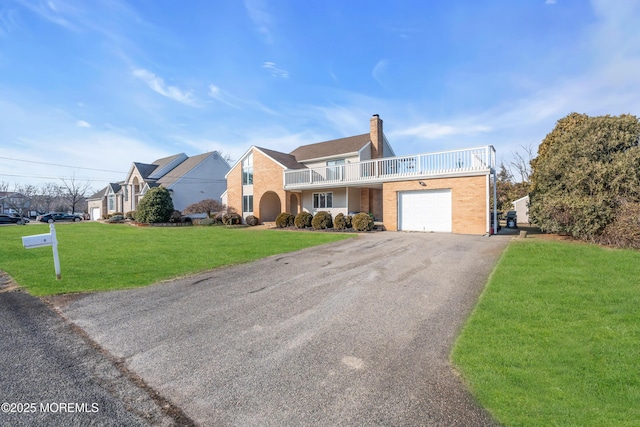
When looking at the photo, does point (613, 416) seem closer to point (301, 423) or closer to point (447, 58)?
point (301, 423)

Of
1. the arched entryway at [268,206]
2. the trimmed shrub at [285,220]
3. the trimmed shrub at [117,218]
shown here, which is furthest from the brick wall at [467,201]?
the trimmed shrub at [117,218]

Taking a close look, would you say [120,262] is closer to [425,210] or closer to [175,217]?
[425,210]

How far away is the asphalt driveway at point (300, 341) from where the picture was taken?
2779mm

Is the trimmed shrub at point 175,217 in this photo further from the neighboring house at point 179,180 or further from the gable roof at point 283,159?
the gable roof at point 283,159

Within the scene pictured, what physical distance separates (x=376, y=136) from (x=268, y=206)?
424 inches

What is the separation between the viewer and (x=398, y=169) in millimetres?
18312

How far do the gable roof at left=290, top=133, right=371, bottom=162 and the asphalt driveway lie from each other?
1773cm

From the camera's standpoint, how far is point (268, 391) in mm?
3031

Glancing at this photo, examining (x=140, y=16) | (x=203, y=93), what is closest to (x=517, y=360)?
(x=140, y=16)

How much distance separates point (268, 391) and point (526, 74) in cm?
1786

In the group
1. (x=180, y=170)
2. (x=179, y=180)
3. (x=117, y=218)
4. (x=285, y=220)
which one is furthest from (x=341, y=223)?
(x=117, y=218)

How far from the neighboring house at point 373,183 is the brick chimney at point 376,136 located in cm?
8

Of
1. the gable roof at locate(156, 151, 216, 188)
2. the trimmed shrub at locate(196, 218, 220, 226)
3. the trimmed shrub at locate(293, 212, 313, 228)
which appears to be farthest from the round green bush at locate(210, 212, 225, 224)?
the gable roof at locate(156, 151, 216, 188)

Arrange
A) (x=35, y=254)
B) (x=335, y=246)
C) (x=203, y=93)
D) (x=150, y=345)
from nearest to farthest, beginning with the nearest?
(x=150, y=345) < (x=35, y=254) < (x=335, y=246) < (x=203, y=93)
